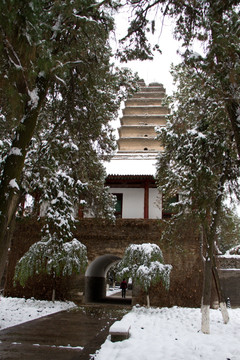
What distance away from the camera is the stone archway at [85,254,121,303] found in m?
16.1

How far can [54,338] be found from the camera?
23.4 feet

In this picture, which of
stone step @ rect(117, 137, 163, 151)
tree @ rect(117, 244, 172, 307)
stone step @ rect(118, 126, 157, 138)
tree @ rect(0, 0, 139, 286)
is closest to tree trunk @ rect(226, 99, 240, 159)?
tree @ rect(0, 0, 139, 286)

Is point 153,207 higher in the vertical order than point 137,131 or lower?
lower

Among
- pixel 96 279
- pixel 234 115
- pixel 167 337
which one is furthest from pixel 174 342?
pixel 96 279

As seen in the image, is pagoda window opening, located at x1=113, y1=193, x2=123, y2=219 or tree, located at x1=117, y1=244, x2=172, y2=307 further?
pagoda window opening, located at x1=113, y1=193, x2=123, y2=219

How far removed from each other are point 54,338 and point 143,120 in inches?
836

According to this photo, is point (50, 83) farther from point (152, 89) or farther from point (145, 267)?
point (152, 89)

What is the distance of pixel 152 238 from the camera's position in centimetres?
1477

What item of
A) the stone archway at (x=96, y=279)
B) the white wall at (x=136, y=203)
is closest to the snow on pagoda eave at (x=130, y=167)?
the white wall at (x=136, y=203)

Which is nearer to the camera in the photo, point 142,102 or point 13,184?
point 13,184

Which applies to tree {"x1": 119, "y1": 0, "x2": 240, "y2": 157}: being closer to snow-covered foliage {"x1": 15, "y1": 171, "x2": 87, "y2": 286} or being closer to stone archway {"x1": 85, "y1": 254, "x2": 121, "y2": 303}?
snow-covered foliage {"x1": 15, "y1": 171, "x2": 87, "y2": 286}

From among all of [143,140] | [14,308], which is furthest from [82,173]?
[143,140]

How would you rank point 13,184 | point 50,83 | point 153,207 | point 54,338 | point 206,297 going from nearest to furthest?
1. point 13,184
2. point 50,83
3. point 54,338
4. point 206,297
5. point 153,207

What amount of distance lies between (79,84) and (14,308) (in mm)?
8815
